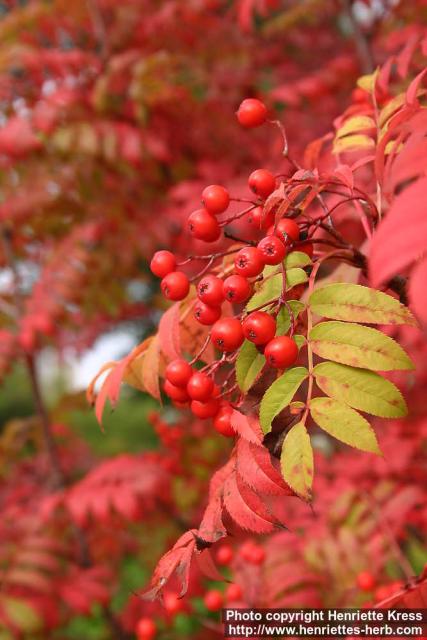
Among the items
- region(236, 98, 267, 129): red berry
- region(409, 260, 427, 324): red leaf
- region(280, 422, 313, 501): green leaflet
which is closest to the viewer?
region(409, 260, 427, 324): red leaf

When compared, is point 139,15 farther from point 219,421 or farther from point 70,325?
point 219,421

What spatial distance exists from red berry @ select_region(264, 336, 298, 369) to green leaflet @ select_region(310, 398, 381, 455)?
65mm

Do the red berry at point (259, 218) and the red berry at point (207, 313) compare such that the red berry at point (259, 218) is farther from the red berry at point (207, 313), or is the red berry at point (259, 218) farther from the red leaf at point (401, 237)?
the red leaf at point (401, 237)

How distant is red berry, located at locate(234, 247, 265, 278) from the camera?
0.78 metres

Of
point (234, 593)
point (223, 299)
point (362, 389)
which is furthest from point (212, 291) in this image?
point (234, 593)

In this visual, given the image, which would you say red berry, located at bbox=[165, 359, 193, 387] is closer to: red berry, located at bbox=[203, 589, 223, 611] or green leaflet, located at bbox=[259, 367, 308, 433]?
green leaflet, located at bbox=[259, 367, 308, 433]

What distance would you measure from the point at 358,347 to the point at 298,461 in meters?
0.17

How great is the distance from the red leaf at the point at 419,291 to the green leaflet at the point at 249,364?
35 cm

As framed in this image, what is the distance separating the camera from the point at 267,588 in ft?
5.28

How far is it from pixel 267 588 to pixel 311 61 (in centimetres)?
339

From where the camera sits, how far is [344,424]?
719mm

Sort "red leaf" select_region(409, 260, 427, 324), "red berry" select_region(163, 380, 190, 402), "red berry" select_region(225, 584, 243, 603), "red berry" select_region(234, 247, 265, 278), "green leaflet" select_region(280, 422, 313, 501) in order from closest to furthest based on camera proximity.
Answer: "red leaf" select_region(409, 260, 427, 324)
"green leaflet" select_region(280, 422, 313, 501)
"red berry" select_region(234, 247, 265, 278)
"red berry" select_region(163, 380, 190, 402)
"red berry" select_region(225, 584, 243, 603)

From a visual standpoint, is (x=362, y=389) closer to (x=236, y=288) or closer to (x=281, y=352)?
(x=281, y=352)

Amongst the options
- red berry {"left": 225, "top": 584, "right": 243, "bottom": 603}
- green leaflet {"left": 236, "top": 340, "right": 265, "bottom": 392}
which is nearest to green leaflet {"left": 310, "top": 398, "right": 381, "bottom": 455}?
green leaflet {"left": 236, "top": 340, "right": 265, "bottom": 392}
